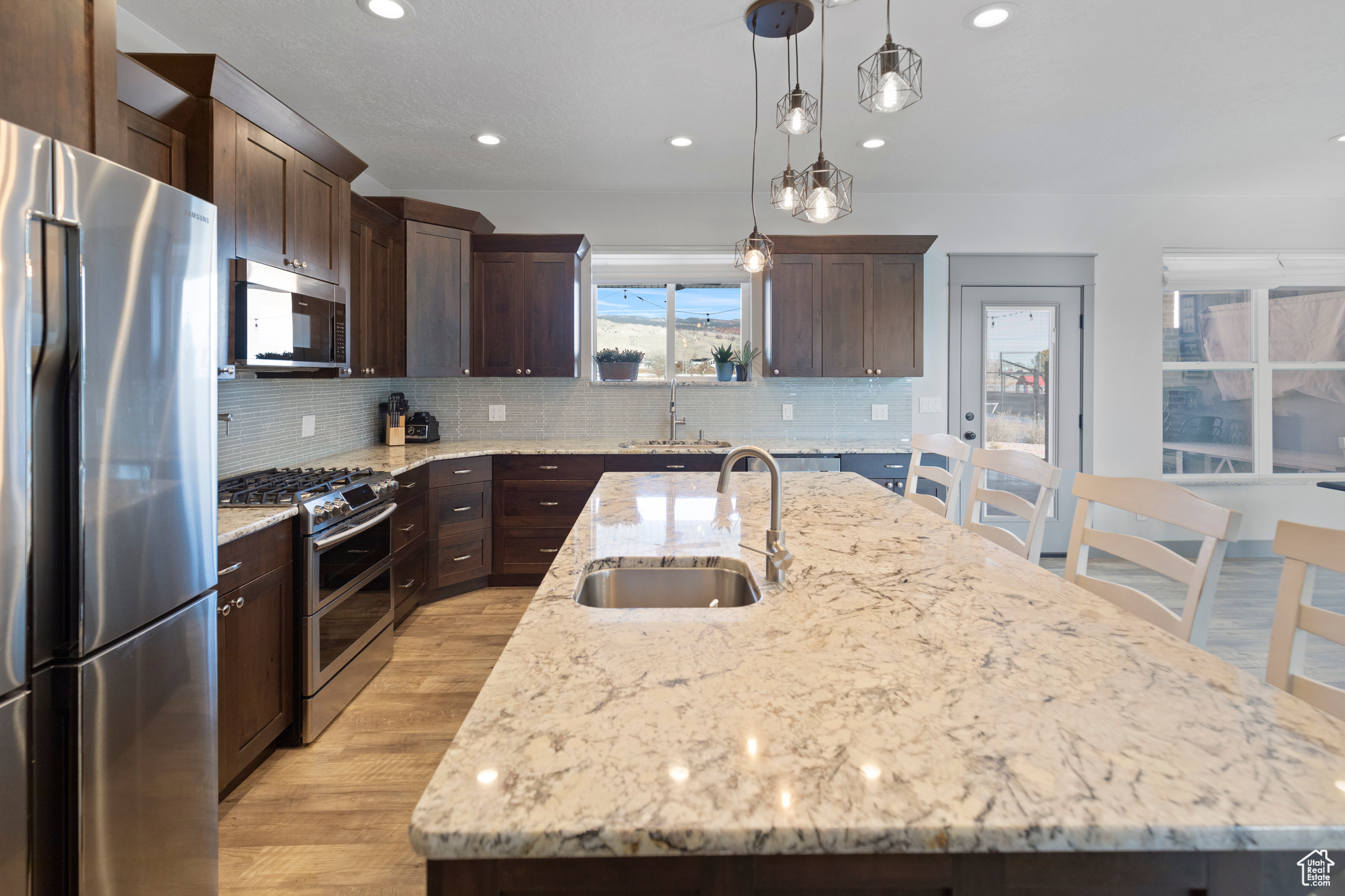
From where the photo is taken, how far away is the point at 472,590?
405cm

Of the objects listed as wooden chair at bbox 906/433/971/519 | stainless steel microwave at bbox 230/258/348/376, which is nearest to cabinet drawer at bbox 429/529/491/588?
stainless steel microwave at bbox 230/258/348/376

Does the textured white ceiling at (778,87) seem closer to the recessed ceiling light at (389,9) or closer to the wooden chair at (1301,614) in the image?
the recessed ceiling light at (389,9)

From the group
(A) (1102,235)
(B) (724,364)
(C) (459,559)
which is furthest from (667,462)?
(A) (1102,235)

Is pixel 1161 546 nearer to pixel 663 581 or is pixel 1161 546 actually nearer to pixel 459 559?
pixel 663 581

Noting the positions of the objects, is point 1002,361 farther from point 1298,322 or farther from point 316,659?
point 316,659

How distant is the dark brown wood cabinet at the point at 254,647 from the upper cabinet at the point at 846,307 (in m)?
3.20

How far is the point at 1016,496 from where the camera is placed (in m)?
2.06

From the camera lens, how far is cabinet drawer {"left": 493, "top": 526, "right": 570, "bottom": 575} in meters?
4.08

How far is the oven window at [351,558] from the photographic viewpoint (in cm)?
234

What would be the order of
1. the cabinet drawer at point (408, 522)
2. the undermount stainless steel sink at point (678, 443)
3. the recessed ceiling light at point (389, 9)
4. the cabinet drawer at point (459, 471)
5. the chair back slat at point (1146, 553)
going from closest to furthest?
the chair back slat at point (1146, 553)
the recessed ceiling light at point (389, 9)
the cabinet drawer at point (408, 522)
the cabinet drawer at point (459, 471)
the undermount stainless steel sink at point (678, 443)

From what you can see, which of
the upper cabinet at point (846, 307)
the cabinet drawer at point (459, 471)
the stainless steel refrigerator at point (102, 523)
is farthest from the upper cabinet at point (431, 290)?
the stainless steel refrigerator at point (102, 523)

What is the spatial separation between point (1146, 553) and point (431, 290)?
387 cm

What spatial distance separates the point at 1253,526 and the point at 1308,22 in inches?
144

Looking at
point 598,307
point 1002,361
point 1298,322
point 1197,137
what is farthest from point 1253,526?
point 598,307
